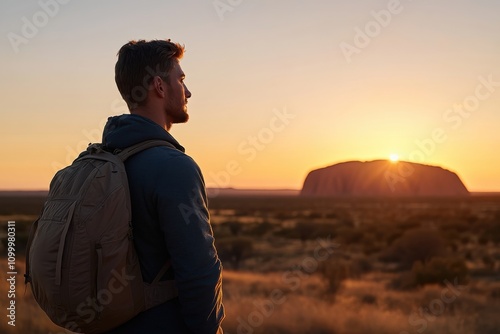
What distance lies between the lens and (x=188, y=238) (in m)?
1.91

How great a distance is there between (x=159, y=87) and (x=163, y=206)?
441 mm

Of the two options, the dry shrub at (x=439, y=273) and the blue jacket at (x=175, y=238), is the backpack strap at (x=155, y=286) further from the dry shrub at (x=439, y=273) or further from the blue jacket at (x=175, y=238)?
the dry shrub at (x=439, y=273)

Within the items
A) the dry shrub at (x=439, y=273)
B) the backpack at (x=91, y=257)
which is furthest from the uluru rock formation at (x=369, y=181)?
the backpack at (x=91, y=257)

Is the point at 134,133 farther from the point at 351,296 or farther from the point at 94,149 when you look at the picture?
the point at 351,296

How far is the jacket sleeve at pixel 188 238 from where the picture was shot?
1.92 metres

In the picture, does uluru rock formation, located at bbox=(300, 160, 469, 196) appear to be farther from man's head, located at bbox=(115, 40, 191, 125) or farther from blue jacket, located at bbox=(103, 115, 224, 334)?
blue jacket, located at bbox=(103, 115, 224, 334)

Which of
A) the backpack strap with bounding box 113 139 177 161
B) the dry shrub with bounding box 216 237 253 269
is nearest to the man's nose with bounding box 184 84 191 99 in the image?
the backpack strap with bounding box 113 139 177 161

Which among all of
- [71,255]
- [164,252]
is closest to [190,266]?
[164,252]

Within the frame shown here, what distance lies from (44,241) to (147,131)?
1.51 feet

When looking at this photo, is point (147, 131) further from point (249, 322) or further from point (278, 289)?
point (278, 289)

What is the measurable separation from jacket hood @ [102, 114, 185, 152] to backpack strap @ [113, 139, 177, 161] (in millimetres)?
17

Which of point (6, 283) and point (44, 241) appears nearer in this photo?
point (44, 241)

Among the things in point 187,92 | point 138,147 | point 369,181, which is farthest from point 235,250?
point 369,181

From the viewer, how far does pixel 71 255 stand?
73.2 inches
